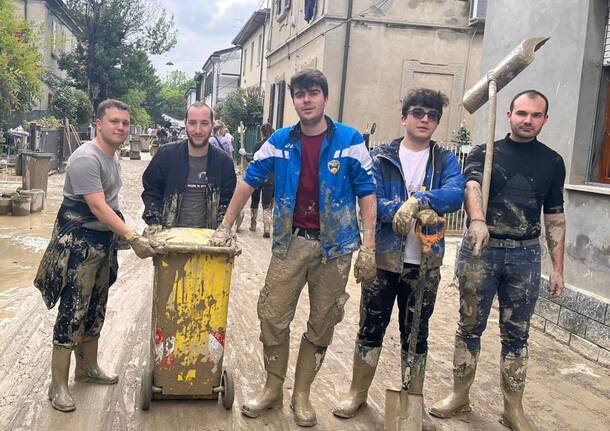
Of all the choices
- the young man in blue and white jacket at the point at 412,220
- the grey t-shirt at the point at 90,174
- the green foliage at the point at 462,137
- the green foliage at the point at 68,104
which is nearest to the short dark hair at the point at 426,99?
the young man in blue and white jacket at the point at 412,220

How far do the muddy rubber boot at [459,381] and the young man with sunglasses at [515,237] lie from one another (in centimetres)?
19

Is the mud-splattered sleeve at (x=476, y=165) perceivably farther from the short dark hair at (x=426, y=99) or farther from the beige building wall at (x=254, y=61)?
the beige building wall at (x=254, y=61)

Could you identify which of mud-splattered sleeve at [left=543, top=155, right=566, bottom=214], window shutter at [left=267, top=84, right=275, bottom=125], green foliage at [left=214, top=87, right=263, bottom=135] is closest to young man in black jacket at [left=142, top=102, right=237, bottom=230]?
mud-splattered sleeve at [left=543, top=155, right=566, bottom=214]

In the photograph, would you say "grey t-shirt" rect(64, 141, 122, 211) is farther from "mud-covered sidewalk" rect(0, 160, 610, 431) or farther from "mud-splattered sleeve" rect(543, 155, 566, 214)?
"mud-splattered sleeve" rect(543, 155, 566, 214)

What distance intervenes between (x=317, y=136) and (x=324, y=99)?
0.23 m

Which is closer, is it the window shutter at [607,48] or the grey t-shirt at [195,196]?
the grey t-shirt at [195,196]

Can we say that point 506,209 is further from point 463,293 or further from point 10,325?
point 10,325

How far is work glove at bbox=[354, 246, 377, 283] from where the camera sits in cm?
354

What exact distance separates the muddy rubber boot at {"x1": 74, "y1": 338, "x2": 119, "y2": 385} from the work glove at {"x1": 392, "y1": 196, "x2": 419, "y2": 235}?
84.8 inches

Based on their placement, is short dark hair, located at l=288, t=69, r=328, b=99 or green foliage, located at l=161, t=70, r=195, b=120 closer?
short dark hair, located at l=288, t=69, r=328, b=99

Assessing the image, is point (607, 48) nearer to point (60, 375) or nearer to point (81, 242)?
point (81, 242)

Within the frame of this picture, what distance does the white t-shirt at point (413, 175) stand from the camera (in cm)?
370

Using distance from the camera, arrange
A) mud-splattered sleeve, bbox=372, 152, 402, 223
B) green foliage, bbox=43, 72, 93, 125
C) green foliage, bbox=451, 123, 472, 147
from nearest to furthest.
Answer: mud-splattered sleeve, bbox=372, 152, 402, 223 → green foliage, bbox=451, 123, 472, 147 → green foliage, bbox=43, 72, 93, 125

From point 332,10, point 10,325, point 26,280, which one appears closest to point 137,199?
point 332,10
